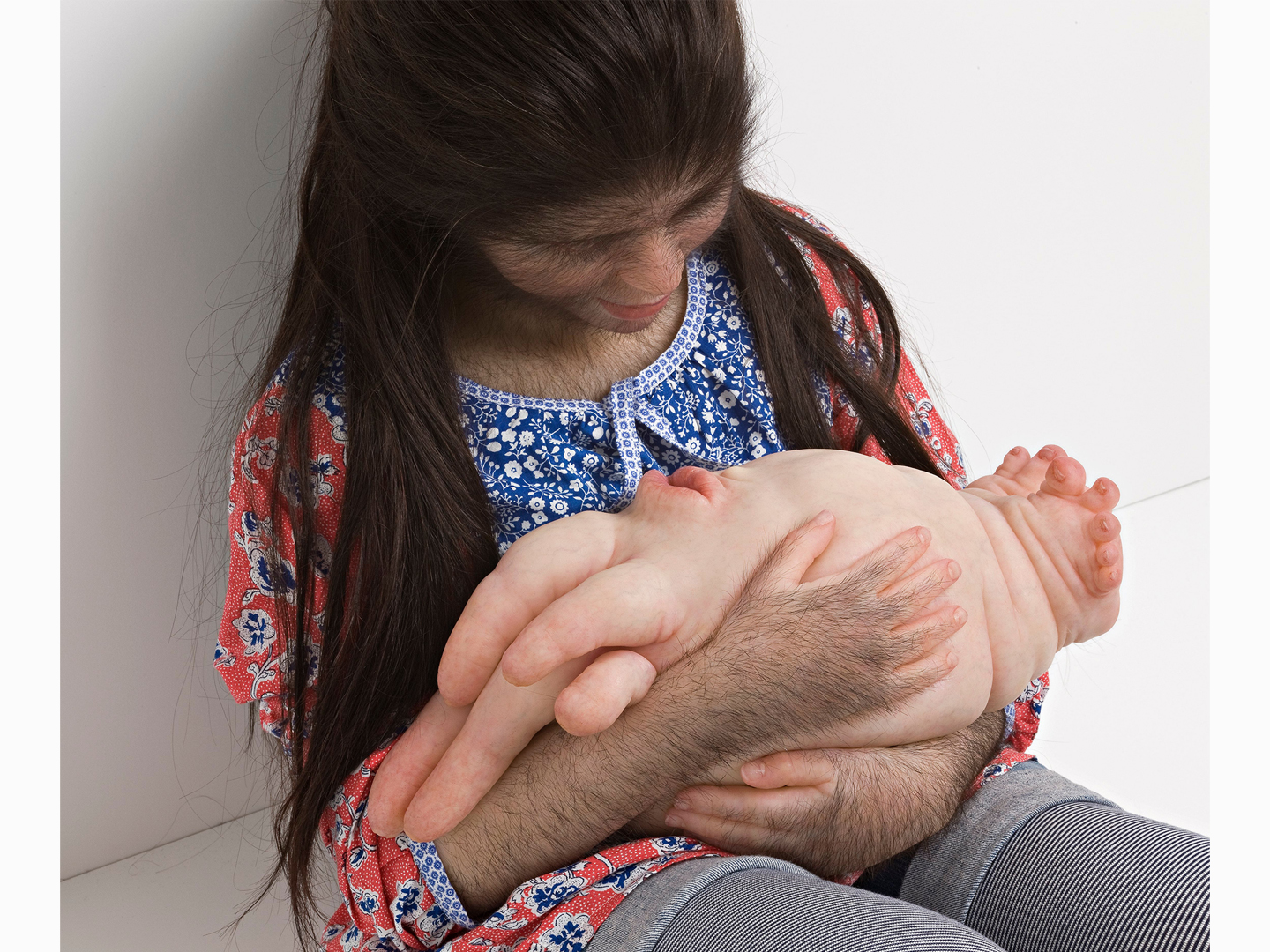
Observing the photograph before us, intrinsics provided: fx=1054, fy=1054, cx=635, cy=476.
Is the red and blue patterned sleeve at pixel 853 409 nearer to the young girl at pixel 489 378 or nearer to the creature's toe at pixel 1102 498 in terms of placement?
the young girl at pixel 489 378

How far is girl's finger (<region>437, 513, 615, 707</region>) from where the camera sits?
33.8 inches

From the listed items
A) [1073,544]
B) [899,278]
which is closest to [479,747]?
[1073,544]

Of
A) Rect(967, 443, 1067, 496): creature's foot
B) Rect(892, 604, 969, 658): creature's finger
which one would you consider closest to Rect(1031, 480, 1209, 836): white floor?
Rect(967, 443, 1067, 496): creature's foot

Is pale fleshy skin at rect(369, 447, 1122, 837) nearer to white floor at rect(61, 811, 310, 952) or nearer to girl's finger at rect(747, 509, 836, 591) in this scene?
girl's finger at rect(747, 509, 836, 591)

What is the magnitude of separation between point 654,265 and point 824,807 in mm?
484

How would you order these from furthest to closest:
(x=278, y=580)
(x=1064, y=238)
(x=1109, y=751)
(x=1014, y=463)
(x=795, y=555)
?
(x=1064, y=238) → (x=1109, y=751) → (x=1014, y=463) → (x=278, y=580) → (x=795, y=555)

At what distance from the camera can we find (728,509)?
93 centimetres

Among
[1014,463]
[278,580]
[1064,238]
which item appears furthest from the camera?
[1064,238]

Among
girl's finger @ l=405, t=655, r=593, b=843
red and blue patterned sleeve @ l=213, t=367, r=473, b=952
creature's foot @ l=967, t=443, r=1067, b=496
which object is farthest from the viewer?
creature's foot @ l=967, t=443, r=1067, b=496

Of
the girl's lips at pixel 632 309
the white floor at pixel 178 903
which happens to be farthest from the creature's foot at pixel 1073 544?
the white floor at pixel 178 903

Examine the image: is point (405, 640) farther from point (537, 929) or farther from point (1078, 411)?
point (1078, 411)

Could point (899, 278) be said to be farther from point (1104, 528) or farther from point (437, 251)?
point (437, 251)

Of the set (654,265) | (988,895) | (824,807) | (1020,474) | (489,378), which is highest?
(654,265)

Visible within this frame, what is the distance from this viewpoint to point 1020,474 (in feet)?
3.64
